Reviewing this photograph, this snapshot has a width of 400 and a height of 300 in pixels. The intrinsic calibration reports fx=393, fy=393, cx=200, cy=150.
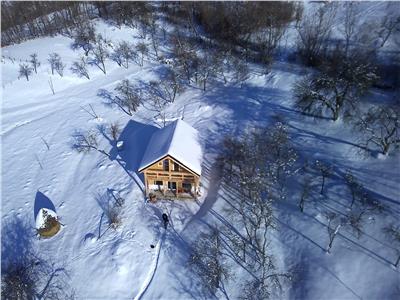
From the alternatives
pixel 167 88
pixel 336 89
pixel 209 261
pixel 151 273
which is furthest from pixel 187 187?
pixel 167 88

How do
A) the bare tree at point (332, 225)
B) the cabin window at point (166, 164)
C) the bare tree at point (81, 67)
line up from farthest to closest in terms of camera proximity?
the bare tree at point (81, 67) < the cabin window at point (166, 164) < the bare tree at point (332, 225)

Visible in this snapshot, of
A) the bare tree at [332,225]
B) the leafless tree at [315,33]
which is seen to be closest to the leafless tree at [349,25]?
the leafless tree at [315,33]

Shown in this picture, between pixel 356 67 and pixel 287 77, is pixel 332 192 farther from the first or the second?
pixel 287 77

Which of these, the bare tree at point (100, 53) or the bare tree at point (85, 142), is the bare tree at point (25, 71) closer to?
the bare tree at point (100, 53)

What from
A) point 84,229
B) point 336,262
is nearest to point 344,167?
point 336,262

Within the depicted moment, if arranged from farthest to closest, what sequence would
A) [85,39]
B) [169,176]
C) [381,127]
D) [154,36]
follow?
[154,36]
[85,39]
[381,127]
[169,176]

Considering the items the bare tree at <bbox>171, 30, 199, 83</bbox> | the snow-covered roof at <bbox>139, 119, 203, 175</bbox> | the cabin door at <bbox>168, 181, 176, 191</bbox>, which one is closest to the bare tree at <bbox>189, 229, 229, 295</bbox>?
the snow-covered roof at <bbox>139, 119, 203, 175</bbox>

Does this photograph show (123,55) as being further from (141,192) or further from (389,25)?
(389,25)
